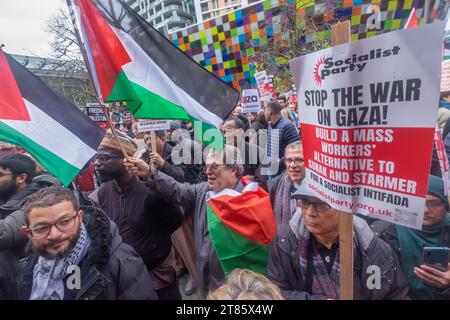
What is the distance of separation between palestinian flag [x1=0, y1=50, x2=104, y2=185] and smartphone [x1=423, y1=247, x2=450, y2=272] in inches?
83.7

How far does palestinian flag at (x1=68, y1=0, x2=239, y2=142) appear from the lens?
2205 millimetres

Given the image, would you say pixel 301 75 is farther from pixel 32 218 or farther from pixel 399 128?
pixel 32 218

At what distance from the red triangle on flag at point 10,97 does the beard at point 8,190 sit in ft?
1.82

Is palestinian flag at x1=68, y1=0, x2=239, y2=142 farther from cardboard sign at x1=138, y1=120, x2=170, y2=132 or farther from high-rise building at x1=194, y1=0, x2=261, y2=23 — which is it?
high-rise building at x1=194, y1=0, x2=261, y2=23

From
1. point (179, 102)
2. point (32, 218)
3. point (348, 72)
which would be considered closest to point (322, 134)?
point (348, 72)

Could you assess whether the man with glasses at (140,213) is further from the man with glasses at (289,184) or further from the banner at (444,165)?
the banner at (444,165)

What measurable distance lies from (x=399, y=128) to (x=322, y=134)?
32 centimetres

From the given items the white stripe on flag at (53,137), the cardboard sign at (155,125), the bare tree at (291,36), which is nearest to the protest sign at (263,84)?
the bare tree at (291,36)

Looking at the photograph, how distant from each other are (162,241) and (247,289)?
1346 mm

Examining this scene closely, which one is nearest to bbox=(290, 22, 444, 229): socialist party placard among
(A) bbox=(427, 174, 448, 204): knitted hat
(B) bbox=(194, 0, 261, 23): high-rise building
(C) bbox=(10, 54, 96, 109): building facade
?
(A) bbox=(427, 174, 448, 204): knitted hat

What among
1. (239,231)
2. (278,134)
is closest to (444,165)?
(239,231)

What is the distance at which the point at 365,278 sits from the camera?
1.47 metres

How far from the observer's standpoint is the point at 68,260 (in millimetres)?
1478

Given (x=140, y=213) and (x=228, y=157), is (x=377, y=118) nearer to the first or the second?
(x=228, y=157)
